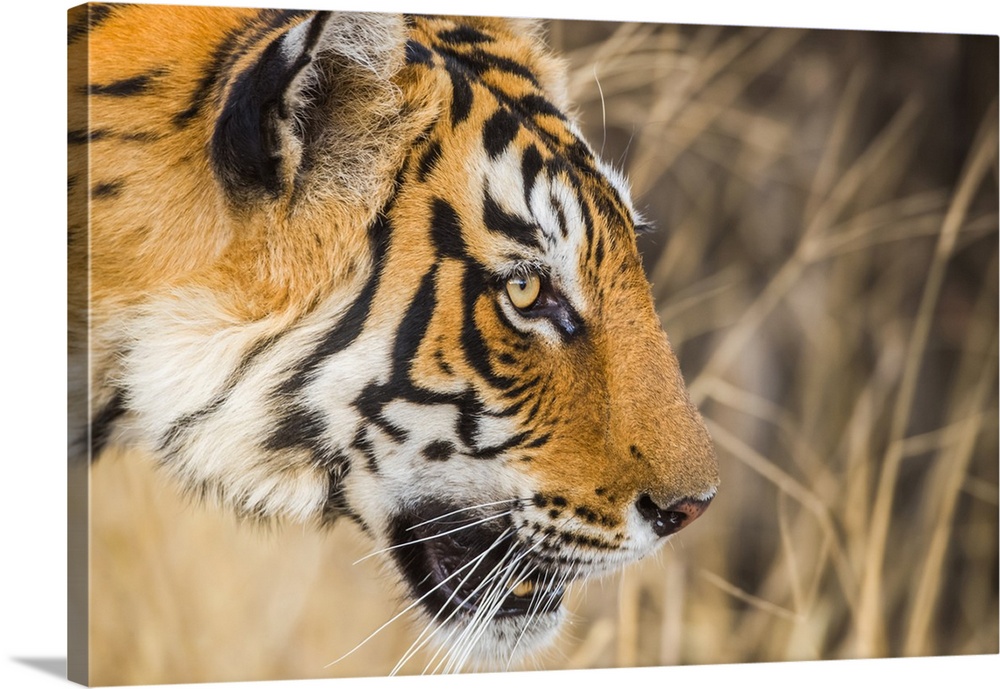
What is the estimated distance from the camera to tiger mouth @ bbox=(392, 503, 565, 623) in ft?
9.15

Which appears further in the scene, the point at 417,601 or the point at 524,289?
the point at 417,601

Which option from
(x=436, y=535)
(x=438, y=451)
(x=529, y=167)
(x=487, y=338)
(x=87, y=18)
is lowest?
(x=436, y=535)

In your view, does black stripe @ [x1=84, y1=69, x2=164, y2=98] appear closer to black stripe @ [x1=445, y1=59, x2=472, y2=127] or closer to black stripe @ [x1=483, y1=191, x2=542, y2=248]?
black stripe @ [x1=445, y1=59, x2=472, y2=127]

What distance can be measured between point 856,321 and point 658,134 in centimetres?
69

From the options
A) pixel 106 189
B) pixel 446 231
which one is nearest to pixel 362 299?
pixel 446 231

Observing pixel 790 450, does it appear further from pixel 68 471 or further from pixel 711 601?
pixel 68 471

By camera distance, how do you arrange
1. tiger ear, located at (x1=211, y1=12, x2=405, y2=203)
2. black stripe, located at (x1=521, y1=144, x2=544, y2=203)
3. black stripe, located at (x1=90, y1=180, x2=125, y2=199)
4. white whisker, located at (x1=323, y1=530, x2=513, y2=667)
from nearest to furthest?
tiger ear, located at (x1=211, y1=12, x2=405, y2=203) < black stripe, located at (x1=90, y1=180, x2=125, y2=199) < black stripe, located at (x1=521, y1=144, x2=544, y2=203) < white whisker, located at (x1=323, y1=530, x2=513, y2=667)

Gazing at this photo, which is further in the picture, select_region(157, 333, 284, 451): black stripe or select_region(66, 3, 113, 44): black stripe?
select_region(66, 3, 113, 44): black stripe

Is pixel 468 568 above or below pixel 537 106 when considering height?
below

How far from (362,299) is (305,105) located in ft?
1.25

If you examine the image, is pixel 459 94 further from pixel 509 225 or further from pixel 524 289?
pixel 524 289

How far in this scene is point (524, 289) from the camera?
271cm

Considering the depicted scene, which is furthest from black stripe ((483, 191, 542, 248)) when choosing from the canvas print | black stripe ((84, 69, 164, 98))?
black stripe ((84, 69, 164, 98))

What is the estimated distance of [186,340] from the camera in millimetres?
2588
